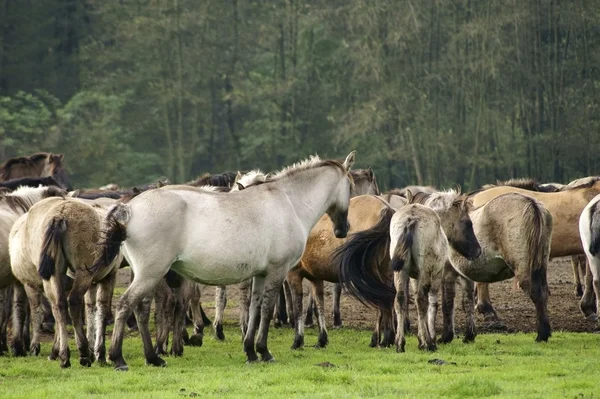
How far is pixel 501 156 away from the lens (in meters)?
39.2

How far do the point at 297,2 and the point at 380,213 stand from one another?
111 ft

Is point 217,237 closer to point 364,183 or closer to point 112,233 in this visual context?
point 112,233

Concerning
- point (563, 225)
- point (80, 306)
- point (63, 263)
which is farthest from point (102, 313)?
point (563, 225)

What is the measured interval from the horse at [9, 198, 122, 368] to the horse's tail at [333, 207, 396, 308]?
271cm

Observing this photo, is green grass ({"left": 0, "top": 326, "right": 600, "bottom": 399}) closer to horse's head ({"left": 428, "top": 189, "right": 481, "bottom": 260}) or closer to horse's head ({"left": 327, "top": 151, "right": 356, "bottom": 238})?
horse's head ({"left": 428, "top": 189, "right": 481, "bottom": 260})

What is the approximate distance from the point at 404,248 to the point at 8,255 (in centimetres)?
444

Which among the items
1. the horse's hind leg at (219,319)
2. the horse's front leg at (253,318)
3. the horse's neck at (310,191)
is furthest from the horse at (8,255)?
the horse's neck at (310,191)

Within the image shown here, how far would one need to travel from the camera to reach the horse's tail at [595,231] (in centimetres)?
1205

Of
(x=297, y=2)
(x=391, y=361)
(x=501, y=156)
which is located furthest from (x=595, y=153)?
(x=391, y=361)

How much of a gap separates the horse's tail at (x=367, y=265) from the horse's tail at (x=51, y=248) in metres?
3.36

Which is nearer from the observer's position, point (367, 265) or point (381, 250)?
point (367, 265)

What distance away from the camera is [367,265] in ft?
39.7

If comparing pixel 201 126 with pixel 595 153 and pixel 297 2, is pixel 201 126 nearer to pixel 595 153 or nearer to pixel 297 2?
pixel 297 2

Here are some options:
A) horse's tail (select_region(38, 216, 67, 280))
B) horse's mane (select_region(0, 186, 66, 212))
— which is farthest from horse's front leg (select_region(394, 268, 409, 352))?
horse's mane (select_region(0, 186, 66, 212))
